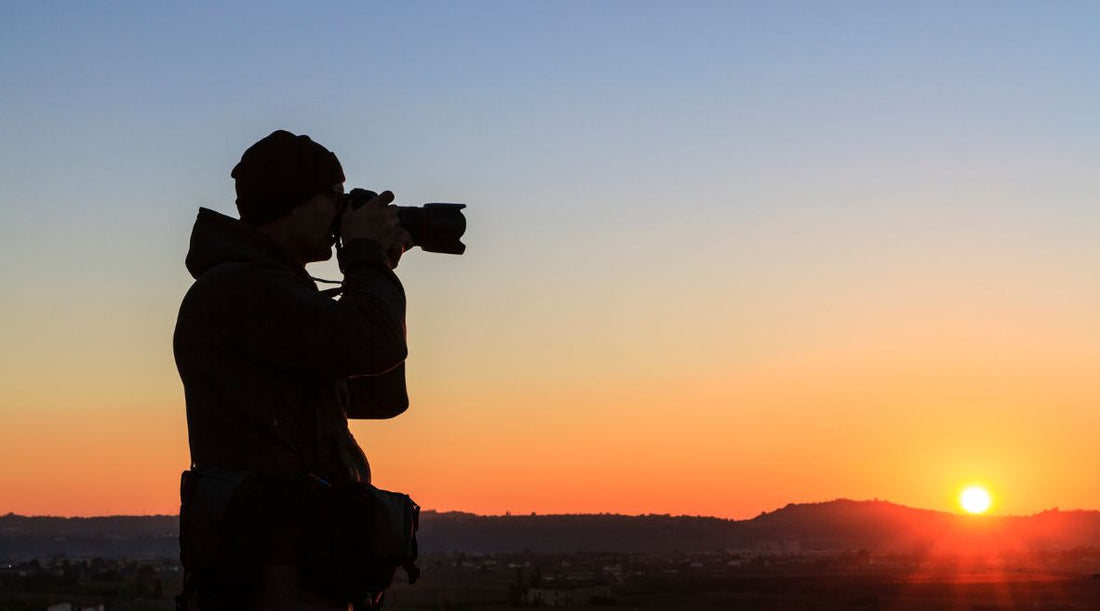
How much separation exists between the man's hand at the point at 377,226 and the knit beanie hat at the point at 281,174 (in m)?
0.10

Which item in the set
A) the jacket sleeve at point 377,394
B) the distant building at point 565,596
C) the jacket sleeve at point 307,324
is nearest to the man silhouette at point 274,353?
the jacket sleeve at point 307,324

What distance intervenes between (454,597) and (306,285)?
11059 centimetres

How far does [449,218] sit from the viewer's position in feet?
13.0

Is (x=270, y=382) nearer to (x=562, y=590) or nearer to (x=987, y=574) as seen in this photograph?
(x=562, y=590)

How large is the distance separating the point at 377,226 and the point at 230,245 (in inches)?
14.4

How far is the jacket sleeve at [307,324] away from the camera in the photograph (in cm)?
351

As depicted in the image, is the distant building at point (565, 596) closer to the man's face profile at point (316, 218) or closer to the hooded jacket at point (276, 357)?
the man's face profile at point (316, 218)

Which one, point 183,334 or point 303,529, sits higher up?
point 183,334

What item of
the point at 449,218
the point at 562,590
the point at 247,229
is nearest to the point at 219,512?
the point at 247,229

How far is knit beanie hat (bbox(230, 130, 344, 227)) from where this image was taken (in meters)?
3.73

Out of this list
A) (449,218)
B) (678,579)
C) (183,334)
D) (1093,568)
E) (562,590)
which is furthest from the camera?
(1093,568)

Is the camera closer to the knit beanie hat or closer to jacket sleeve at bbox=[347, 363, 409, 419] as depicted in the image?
the knit beanie hat

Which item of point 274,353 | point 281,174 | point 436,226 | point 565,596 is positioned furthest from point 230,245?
point 565,596

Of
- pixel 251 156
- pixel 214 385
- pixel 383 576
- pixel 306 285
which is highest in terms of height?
pixel 251 156
